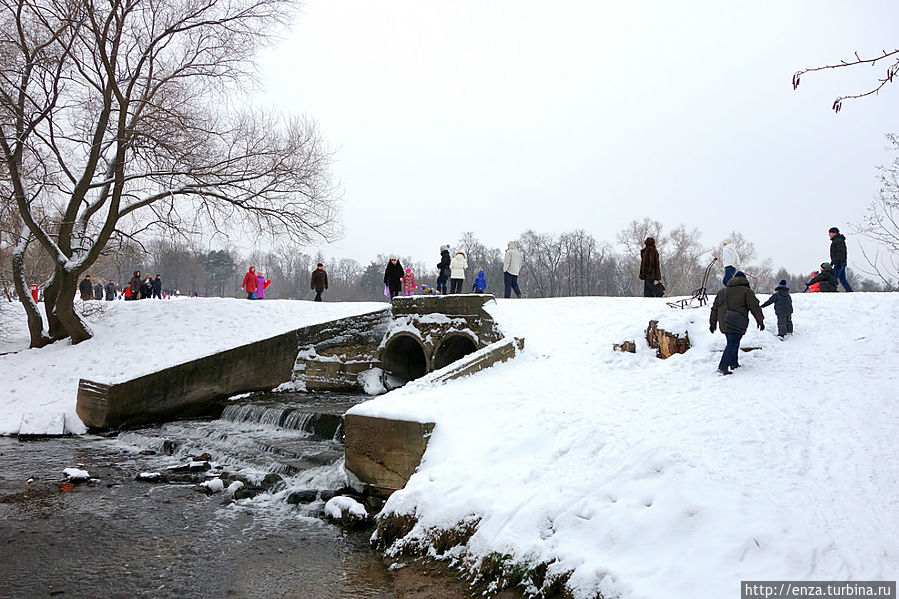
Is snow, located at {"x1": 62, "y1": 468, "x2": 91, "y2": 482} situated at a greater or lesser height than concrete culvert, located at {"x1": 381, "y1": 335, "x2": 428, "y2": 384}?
lesser

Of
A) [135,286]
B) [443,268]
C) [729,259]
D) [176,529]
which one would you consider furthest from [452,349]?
[135,286]

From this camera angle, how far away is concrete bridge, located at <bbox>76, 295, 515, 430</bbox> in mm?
13891

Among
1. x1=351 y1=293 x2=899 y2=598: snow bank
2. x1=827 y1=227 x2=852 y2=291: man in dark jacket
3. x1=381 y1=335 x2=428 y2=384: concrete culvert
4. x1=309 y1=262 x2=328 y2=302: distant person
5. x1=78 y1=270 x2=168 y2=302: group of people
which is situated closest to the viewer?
x1=351 y1=293 x2=899 y2=598: snow bank

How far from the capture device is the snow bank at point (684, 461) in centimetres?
491

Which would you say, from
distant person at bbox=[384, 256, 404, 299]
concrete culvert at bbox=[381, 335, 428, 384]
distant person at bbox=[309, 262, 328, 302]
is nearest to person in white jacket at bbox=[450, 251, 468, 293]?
distant person at bbox=[384, 256, 404, 299]

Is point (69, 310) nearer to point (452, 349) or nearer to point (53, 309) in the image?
point (53, 309)

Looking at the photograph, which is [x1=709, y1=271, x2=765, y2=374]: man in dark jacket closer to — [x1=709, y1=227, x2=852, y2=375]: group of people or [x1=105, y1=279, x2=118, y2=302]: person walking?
[x1=709, y1=227, x2=852, y2=375]: group of people

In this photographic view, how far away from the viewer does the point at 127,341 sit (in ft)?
56.4

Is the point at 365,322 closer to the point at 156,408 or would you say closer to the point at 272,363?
the point at 272,363

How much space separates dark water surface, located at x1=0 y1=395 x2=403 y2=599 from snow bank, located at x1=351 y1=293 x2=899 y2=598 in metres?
1.28

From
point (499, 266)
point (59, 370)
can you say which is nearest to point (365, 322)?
point (59, 370)

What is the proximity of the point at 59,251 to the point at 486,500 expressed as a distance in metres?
16.4

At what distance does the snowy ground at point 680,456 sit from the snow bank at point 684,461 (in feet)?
0.06

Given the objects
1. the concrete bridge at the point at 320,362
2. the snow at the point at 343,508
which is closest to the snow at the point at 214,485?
the snow at the point at 343,508
